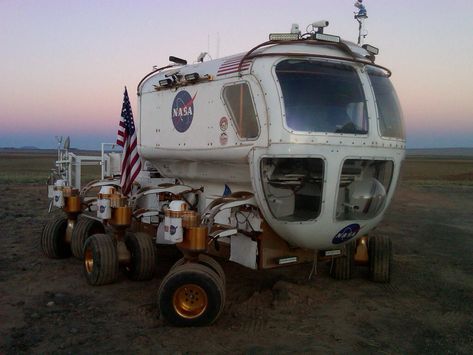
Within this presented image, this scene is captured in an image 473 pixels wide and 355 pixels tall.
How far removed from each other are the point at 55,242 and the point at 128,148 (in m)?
2.08

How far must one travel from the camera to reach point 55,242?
8.56 m

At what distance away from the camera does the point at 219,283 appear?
17.5 feet

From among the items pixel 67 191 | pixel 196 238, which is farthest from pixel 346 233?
pixel 67 191

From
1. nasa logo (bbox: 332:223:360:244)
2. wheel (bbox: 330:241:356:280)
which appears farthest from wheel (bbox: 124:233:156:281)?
wheel (bbox: 330:241:356:280)

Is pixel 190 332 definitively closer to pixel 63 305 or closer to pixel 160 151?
pixel 63 305

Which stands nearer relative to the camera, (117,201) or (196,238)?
(196,238)

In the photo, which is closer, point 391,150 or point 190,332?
point 190,332

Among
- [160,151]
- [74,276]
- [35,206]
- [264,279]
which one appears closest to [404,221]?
[264,279]

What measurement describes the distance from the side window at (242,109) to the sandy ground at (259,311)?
A: 7.10ft

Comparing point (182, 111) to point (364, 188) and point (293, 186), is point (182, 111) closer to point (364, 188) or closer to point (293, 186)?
point (293, 186)

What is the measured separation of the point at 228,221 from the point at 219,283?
51.3 inches

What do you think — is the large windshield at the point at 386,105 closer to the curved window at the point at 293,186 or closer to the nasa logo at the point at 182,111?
the curved window at the point at 293,186

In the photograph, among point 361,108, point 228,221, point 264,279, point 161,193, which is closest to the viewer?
point 361,108

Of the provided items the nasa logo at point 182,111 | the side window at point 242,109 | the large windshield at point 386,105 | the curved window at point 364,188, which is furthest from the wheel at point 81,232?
the large windshield at point 386,105
